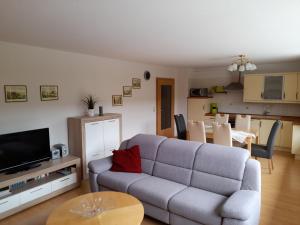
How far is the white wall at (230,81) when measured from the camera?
579 cm

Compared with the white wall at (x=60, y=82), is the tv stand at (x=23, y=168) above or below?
below

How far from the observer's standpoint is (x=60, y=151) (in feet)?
12.0

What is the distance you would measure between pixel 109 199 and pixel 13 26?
2132 mm

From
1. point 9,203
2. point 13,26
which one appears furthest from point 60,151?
point 13,26

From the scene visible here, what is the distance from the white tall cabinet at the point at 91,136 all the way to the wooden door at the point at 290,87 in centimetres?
423

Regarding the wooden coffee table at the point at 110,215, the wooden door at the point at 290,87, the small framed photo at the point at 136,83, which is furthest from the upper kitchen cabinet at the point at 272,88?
the wooden coffee table at the point at 110,215

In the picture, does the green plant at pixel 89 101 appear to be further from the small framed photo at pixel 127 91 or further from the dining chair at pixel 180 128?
the dining chair at pixel 180 128

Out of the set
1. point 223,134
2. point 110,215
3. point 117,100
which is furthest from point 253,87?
point 110,215

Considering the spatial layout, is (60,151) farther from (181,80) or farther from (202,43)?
(181,80)

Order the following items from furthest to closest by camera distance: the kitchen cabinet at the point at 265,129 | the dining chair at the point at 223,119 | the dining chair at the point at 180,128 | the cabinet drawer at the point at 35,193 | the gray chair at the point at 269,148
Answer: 1. the kitchen cabinet at the point at 265,129
2. the dining chair at the point at 223,119
3. the dining chair at the point at 180,128
4. the gray chair at the point at 269,148
5. the cabinet drawer at the point at 35,193

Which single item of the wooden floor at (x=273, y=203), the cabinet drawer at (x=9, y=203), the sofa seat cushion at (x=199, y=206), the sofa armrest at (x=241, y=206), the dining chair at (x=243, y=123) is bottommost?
the wooden floor at (x=273, y=203)

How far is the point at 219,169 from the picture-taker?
8.59 ft

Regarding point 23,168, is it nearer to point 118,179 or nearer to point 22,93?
point 22,93

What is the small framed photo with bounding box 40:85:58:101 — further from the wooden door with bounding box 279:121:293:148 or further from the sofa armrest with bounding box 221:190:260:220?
the wooden door with bounding box 279:121:293:148
